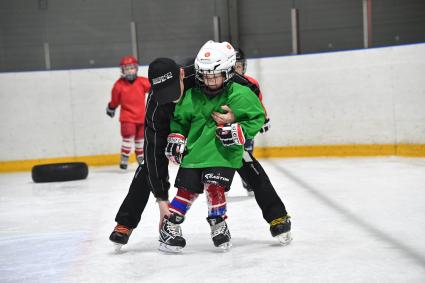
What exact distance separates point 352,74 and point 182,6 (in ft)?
8.50

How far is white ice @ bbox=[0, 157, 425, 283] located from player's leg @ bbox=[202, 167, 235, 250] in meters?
0.07

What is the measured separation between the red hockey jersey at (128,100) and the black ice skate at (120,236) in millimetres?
4662

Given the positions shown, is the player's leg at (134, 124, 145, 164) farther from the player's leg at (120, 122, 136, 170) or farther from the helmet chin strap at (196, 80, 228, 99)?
the helmet chin strap at (196, 80, 228, 99)

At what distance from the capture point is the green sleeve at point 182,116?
10.9 feet

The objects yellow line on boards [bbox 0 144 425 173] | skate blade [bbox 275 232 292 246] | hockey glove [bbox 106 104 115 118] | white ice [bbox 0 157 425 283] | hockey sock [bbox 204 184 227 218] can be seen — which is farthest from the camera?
hockey glove [bbox 106 104 115 118]

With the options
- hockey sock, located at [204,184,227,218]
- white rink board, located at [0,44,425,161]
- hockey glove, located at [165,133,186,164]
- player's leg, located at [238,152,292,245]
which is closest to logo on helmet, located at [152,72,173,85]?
hockey glove, located at [165,133,186,164]

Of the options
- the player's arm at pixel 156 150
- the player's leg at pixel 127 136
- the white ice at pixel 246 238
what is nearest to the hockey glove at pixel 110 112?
the player's leg at pixel 127 136

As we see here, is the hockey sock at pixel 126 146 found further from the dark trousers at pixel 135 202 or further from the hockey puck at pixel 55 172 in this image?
the dark trousers at pixel 135 202

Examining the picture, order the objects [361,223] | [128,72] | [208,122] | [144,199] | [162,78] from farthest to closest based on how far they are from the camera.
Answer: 1. [128,72]
2. [361,223]
3. [144,199]
4. [208,122]
5. [162,78]

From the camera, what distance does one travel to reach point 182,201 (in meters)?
3.42

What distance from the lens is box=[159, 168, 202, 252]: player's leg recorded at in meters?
3.36

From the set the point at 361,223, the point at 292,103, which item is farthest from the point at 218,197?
the point at 292,103

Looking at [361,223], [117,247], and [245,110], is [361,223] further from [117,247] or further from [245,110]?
[117,247]

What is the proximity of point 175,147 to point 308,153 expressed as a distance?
5.14 m
